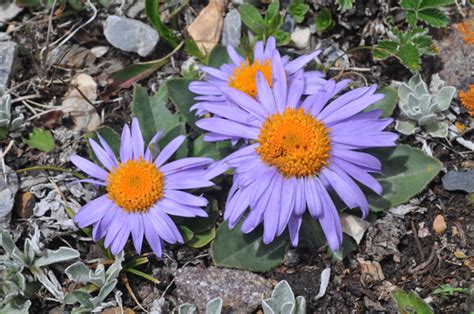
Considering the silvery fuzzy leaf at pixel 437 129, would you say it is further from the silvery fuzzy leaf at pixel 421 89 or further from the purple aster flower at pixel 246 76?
the purple aster flower at pixel 246 76

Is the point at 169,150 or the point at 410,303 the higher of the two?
the point at 169,150

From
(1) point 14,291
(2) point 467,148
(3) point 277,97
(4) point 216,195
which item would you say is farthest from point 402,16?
(1) point 14,291

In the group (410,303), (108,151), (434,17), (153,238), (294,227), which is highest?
(434,17)

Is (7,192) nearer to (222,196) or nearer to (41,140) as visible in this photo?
(41,140)

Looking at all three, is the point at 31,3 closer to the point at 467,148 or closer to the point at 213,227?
the point at 213,227

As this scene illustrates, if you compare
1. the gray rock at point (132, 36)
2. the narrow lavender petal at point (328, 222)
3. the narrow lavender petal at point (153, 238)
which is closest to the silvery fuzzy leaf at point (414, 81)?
the narrow lavender petal at point (328, 222)

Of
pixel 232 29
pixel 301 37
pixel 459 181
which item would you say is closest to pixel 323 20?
Answer: pixel 301 37
